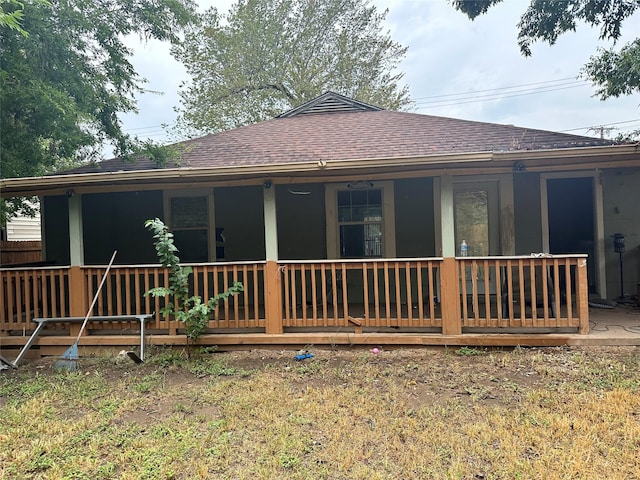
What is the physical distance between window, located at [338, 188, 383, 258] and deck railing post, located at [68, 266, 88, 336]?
3795mm

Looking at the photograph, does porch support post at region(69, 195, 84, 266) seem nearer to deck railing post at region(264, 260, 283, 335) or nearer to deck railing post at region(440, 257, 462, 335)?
deck railing post at region(264, 260, 283, 335)

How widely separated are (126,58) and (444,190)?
5.49 metres

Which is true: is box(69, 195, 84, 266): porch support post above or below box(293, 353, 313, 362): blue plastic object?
above

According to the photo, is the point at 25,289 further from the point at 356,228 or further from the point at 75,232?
the point at 356,228

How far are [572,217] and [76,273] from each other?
25.5ft

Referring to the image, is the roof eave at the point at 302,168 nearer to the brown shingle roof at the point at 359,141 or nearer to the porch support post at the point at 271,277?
the porch support post at the point at 271,277

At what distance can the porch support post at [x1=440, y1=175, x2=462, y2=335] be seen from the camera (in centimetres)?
466

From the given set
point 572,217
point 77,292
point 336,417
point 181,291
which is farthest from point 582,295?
point 77,292

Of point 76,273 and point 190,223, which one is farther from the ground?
point 190,223

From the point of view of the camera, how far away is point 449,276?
4.68 meters

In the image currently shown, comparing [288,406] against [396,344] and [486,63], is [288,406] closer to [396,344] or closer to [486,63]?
[396,344]

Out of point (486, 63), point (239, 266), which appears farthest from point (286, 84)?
point (239, 266)

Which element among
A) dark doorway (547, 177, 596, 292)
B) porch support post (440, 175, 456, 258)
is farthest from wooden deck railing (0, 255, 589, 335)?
dark doorway (547, 177, 596, 292)

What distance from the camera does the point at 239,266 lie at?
17.3 feet
